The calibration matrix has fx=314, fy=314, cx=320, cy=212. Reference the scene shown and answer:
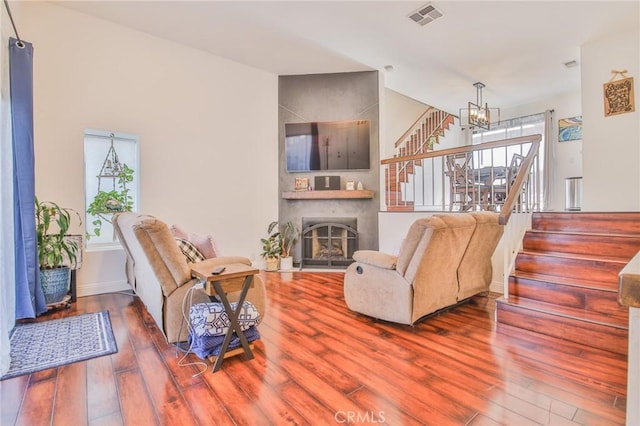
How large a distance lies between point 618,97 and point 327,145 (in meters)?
4.15

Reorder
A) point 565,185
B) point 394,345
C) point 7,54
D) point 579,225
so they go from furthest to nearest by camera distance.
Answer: point 565,185 → point 579,225 → point 7,54 → point 394,345

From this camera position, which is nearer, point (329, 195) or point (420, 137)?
point (329, 195)

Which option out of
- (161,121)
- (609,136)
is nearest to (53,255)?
(161,121)

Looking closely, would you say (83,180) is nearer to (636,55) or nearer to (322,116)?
(322,116)

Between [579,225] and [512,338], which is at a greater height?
[579,225]

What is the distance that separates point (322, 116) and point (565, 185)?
5.50 meters

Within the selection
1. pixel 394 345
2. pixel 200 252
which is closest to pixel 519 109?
pixel 394 345

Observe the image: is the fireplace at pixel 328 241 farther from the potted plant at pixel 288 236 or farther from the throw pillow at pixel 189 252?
the throw pillow at pixel 189 252

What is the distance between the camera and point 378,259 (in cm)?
280

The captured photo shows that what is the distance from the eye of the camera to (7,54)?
285 cm

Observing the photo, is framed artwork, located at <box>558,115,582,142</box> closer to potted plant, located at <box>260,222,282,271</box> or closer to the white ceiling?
the white ceiling

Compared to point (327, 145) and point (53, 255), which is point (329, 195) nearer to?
point (327, 145)

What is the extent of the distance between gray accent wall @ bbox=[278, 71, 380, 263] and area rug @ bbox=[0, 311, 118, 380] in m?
3.21

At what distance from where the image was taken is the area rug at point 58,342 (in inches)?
84.9
